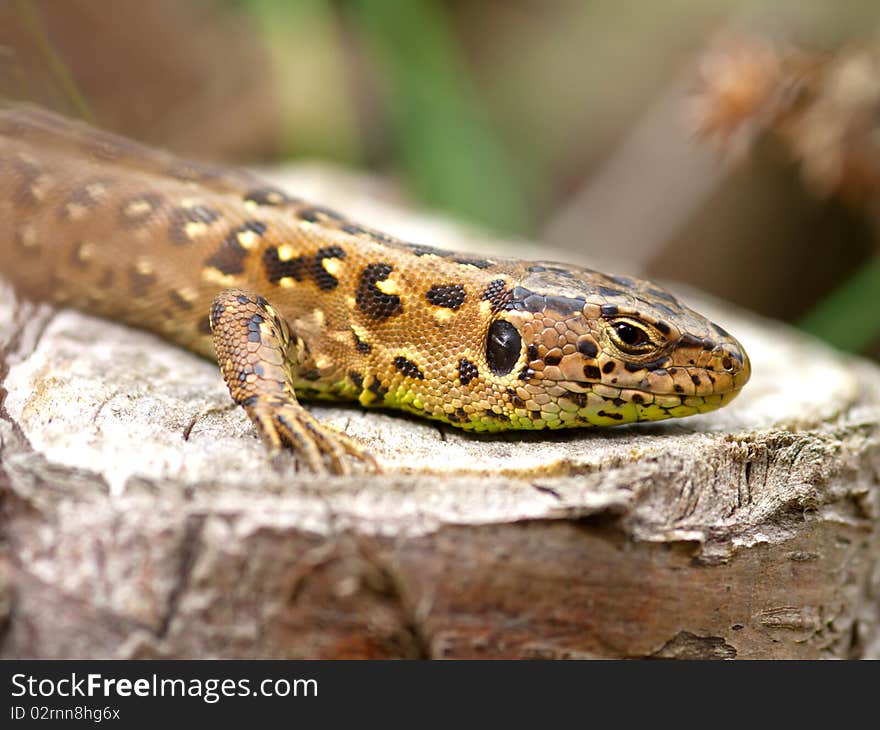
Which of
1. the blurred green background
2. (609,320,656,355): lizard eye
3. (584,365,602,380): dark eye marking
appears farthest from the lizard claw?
the blurred green background

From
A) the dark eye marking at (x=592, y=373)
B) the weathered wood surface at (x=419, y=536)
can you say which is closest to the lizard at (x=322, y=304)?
the dark eye marking at (x=592, y=373)

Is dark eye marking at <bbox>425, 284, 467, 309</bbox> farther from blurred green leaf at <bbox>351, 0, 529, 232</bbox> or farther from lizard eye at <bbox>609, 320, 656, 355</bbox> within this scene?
blurred green leaf at <bbox>351, 0, 529, 232</bbox>

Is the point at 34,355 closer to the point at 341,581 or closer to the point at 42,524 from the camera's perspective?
the point at 42,524

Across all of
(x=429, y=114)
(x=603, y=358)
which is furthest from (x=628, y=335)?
(x=429, y=114)

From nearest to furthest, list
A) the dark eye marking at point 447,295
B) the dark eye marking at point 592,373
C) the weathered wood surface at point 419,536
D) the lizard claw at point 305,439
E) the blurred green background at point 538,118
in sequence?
the weathered wood surface at point 419,536
the lizard claw at point 305,439
the dark eye marking at point 592,373
the dark eye marking at point 447,295
the blurred green background at point 538,118

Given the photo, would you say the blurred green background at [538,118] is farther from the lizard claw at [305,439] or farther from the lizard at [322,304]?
the lizard claw at [305,439]
